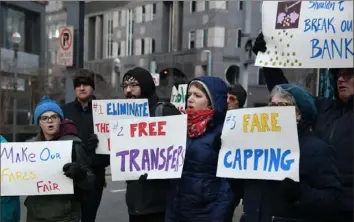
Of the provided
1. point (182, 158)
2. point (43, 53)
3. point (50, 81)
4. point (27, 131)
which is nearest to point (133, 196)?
point (182, 158)

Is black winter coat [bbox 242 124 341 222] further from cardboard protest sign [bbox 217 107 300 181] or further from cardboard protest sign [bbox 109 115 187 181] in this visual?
cardboard protest sign [bbox 109 115 187 181]

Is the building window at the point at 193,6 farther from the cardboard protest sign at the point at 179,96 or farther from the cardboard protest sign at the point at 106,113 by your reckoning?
the cardboard protest sign at the point at 106,113

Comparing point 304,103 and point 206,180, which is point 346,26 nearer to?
point 304,103

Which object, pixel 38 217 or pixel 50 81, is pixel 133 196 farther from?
pixel 50 81

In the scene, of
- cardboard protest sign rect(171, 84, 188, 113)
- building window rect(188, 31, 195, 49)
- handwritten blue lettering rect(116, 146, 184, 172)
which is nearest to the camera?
handwritten blue lettering rect(116, 146, 184, 172)

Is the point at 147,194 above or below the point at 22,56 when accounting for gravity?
below

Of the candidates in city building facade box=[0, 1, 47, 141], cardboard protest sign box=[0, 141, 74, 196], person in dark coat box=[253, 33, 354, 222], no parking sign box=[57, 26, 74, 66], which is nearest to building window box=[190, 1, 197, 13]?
city building facade box=[0, 1, 47, 141]

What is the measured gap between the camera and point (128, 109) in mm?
4332

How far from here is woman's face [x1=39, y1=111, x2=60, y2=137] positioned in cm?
370

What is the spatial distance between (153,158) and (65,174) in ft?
1.98

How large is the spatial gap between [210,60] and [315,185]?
29016mm

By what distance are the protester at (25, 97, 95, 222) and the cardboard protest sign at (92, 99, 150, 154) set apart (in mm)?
543

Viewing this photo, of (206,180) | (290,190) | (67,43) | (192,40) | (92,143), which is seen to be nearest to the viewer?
(290,190)

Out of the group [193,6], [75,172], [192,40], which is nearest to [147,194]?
[75,172]
